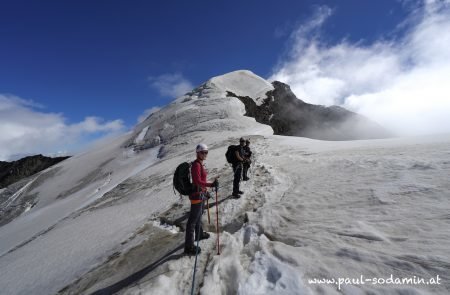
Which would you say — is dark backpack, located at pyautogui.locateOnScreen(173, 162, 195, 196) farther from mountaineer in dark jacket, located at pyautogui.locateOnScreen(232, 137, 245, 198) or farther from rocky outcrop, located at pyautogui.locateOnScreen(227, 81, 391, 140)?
rocky outcrop, located at pyautogui.locateOnScreen(227, 81, 391, 140)

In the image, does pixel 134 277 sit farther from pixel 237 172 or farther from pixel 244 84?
pixel 244 84

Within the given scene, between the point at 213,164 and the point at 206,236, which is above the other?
the point at 213,164

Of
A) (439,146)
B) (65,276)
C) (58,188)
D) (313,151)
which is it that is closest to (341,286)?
(65,276)

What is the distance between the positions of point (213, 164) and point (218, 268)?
471 inches

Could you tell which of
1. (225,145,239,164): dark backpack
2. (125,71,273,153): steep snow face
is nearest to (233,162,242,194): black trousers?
(225,145,239,164): dark backpack

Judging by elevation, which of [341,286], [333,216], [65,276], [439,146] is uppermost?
[439,146]

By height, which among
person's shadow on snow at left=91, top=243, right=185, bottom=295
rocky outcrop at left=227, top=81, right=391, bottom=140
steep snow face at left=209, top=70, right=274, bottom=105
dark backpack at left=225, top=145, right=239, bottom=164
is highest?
steep snow face at left=209, top=70, right=274, bottom=105

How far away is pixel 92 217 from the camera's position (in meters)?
14.0

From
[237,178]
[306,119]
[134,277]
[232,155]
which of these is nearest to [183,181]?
[134,277]

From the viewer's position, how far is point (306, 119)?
94562 millimetres

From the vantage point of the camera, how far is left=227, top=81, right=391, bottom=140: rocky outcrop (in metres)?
73.4

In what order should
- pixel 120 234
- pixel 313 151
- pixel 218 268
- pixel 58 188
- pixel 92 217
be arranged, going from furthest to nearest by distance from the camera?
pixel 58 188 → pixel 313 151 → pixel 92 217 → pixel 120 234 → pixel 218 268

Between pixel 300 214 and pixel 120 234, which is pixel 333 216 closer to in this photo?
pixel 300 214

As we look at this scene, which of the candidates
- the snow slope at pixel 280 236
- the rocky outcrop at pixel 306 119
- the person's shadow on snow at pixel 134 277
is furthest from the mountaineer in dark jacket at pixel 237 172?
the rocky outcrop at pixel 306 119
